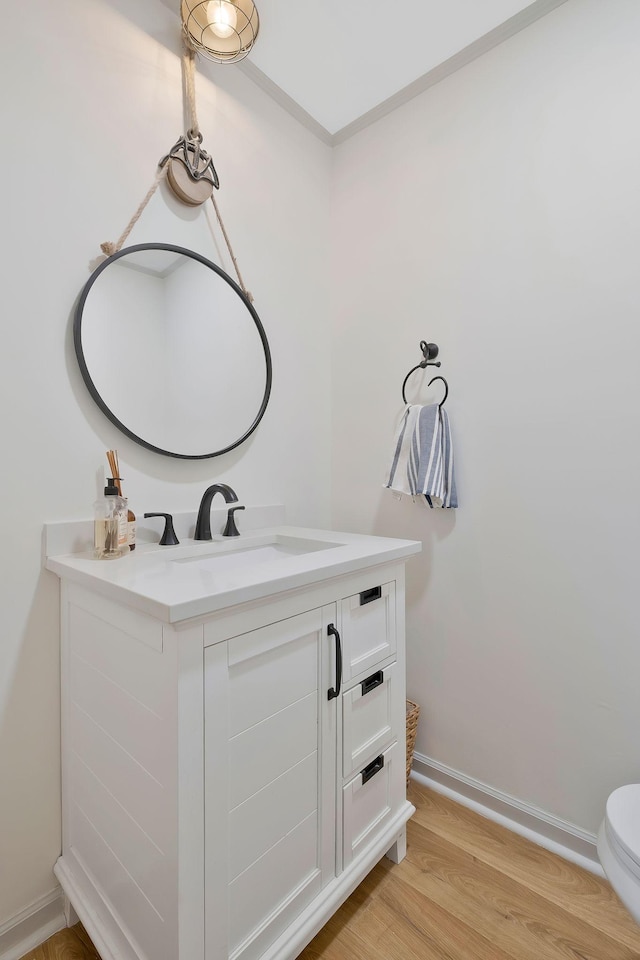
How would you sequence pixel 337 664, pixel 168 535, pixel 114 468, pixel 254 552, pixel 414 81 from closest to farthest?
pixel 337 664 → pixel 114 468 → pixel 168 535 → pixel 254 552 → pixel 414 81

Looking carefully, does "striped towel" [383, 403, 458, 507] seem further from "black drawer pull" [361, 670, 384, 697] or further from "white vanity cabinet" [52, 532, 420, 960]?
"black drawer pull" [361, 670, 384, 697]

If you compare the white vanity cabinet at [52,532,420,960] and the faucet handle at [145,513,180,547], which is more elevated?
the faucet handle at [145,513,180,547]

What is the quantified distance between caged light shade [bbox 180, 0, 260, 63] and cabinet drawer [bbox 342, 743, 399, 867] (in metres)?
2.17

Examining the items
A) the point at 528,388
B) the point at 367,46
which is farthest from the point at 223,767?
the point at 367,46

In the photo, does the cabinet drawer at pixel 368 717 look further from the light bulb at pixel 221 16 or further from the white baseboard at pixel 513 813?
the light bulb at pixel 221 16

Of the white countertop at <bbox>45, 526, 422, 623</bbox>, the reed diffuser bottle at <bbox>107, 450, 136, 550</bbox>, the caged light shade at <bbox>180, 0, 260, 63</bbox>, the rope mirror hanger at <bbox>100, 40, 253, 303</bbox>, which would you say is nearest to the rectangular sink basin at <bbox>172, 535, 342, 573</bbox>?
the white countertop at <bbox>45, 526, 422, 623</bbox>

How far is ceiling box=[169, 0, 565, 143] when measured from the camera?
1456 mm

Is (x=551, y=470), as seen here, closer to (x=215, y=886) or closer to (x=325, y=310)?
(x=325, y=310)

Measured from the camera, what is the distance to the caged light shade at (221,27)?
1.33m

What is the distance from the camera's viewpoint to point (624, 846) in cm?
Result: 91

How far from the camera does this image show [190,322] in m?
1.46

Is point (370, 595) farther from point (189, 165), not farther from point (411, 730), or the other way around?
point (189, 165)

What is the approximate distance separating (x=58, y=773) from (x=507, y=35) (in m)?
2.63

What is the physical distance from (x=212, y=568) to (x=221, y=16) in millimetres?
1645
